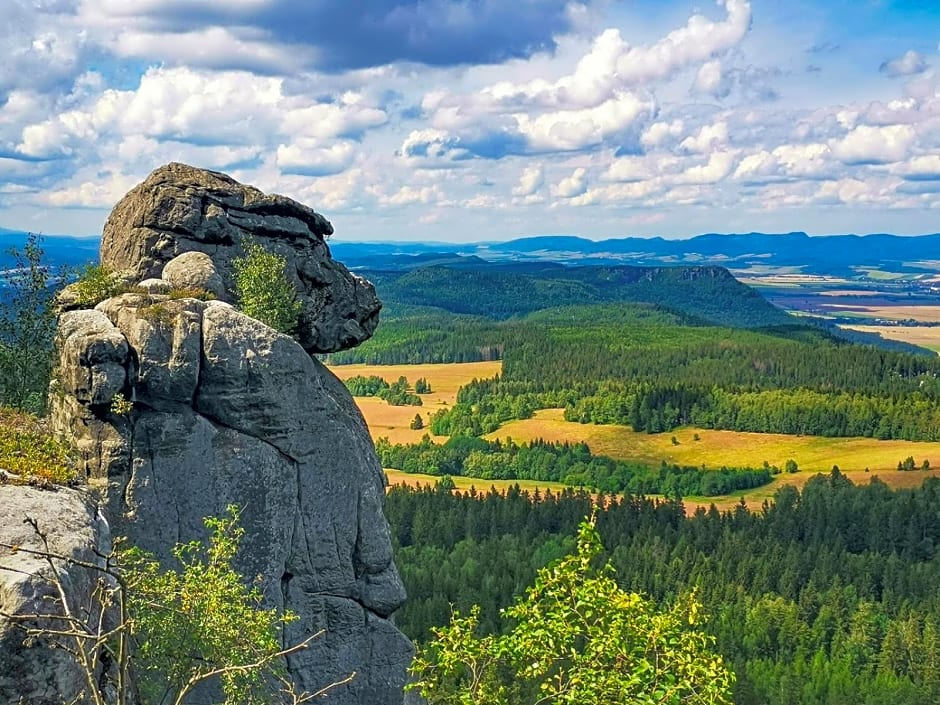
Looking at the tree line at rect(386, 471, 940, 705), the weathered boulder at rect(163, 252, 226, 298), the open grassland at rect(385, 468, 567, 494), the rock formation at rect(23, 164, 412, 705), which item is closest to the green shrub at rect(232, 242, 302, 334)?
the weathered boulder at rect(163, 252, 226, 298)

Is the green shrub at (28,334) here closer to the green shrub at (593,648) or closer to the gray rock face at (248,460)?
the gray rock face at (248,460)

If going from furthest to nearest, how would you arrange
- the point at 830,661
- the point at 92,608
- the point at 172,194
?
the point at 830,661 → the point at 172,194 → the point at 92,608

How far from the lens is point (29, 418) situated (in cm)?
2812

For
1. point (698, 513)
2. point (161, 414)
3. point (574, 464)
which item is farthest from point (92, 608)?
point (574, 464)

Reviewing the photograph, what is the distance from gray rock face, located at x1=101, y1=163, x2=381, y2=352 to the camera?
35844 millimetres

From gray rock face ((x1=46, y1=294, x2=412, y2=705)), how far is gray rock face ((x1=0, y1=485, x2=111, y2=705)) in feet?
28.5

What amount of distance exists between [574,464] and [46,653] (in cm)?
18631

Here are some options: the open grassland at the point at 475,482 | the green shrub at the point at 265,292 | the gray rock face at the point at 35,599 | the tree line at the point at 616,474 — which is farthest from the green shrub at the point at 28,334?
the tree line at the point at 616,474

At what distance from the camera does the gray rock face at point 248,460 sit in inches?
1086

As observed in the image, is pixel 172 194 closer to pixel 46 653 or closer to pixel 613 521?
pixel 46 653

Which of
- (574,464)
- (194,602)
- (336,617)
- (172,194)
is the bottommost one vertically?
(574,464)

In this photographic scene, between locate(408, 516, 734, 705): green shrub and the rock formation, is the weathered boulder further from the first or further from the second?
locate(408, 516, 734, 705): green shrub

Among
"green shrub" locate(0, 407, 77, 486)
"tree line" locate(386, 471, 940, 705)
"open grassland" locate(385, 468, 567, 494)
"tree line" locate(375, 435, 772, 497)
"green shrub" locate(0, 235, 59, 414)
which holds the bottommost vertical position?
"open grassland" locate(385, 468, 567, 494)

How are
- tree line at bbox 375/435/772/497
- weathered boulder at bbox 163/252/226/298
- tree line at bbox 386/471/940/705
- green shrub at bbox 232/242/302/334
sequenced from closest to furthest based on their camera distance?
weathered boulder at bbox 163/252/226/298, green shrub at bbox 232/242/302/334, tree line at bbox 386/471/940/705, tree line at bbox 375/435/772/497
